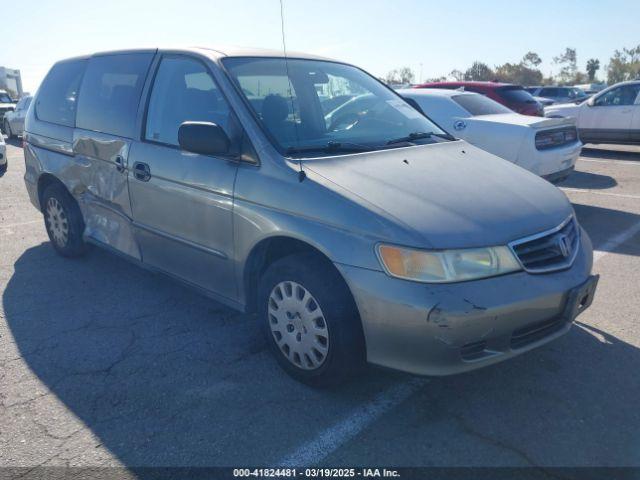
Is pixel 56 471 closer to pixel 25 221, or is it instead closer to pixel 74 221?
pixel 74 221

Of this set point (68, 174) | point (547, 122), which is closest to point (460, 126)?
point (547, 122)

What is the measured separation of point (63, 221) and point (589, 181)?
8274mm

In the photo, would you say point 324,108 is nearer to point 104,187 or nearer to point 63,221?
point 104,187

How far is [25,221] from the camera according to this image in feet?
22.5

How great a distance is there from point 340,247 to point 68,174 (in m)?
3.13

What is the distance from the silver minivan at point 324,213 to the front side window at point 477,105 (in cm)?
401

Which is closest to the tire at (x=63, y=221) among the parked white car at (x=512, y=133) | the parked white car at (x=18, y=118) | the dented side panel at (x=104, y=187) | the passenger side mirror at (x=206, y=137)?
the dented side panel at (x=104, y=187)

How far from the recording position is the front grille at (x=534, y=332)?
103 inches

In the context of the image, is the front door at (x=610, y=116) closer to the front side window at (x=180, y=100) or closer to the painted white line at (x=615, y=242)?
the painted white line at (x=615, y=242)

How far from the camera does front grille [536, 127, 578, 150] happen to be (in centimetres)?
684

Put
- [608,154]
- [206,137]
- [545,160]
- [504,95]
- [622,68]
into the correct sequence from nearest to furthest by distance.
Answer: [206,137] → [545,160] → [504,95] → [608,154] → [622,68]

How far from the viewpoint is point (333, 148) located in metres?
3.16

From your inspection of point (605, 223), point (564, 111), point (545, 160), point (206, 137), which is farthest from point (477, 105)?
point (564, 111)

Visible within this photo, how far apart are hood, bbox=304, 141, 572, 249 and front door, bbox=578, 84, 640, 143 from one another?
407 inches
